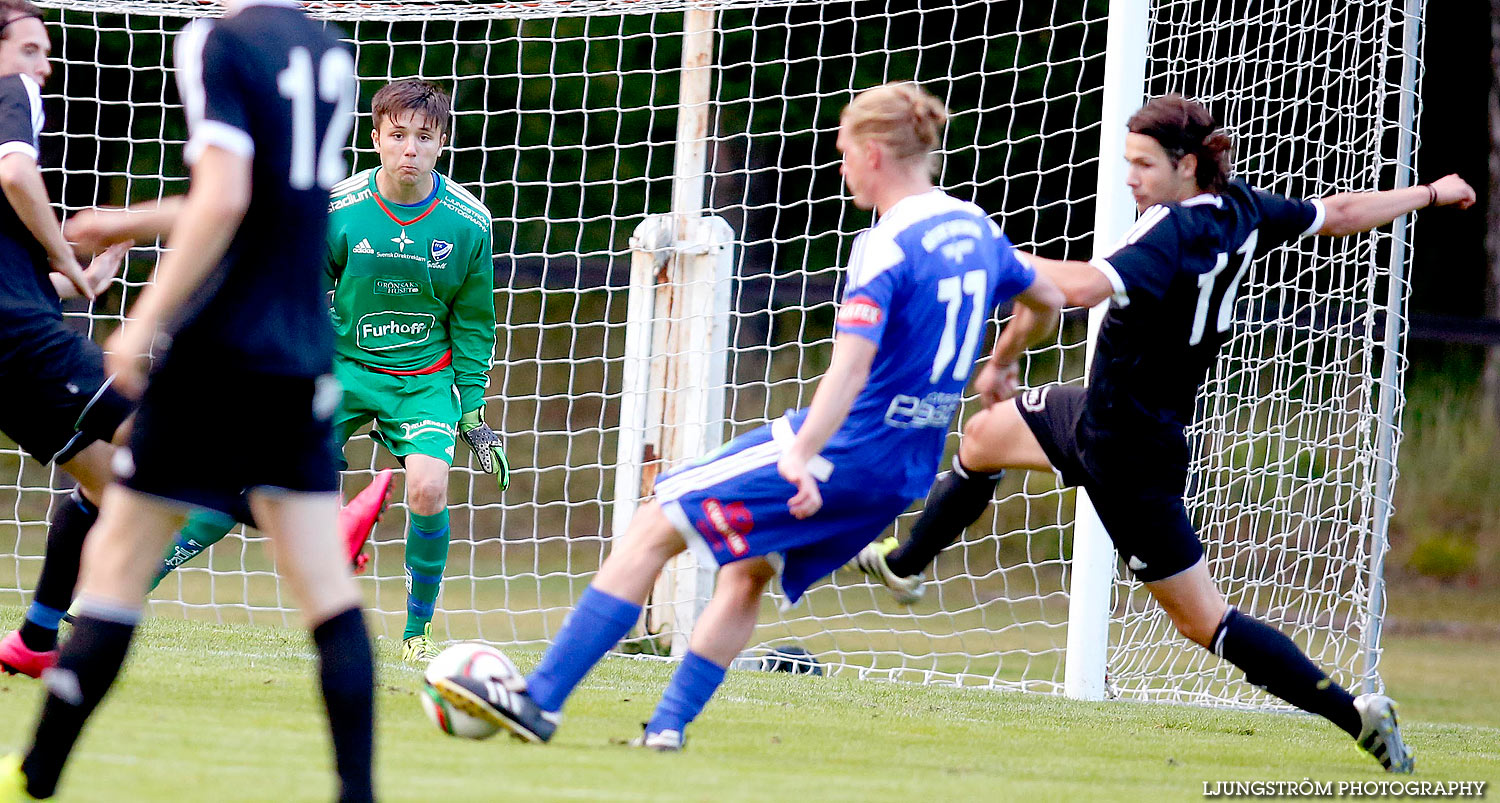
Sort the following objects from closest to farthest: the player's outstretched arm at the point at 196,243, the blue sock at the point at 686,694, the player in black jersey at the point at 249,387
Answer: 1. the player's outstretched arm at the point at 196,243
2. the player in black jersey at the point at 249,387
3. the blue sock at the point at 686,694

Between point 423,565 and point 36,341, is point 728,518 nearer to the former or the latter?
point 36,341

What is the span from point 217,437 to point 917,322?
1627 millimetres

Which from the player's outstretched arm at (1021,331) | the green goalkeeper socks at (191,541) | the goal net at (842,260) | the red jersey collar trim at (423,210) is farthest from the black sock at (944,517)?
the green goalkeeper socks at (191,541)

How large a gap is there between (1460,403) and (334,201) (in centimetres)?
1329

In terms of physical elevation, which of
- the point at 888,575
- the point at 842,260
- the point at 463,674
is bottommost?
the point at 463,674

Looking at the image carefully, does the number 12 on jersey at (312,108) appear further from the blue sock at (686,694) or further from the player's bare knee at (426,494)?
the player's bare knee at (426,494)

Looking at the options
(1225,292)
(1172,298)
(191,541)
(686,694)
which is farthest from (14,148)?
(1225,292)

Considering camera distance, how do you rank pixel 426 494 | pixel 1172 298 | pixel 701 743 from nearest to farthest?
pixel 701 743
pixel 1172 298
pixel 426 494

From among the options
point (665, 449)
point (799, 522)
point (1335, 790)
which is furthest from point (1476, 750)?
point (665, 449)

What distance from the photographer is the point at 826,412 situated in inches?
139

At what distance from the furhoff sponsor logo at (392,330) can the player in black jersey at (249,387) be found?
2.70 metres

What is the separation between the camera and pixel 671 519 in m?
3.75

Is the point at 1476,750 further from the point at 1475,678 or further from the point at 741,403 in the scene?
the point at 741,403

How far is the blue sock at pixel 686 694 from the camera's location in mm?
3938
